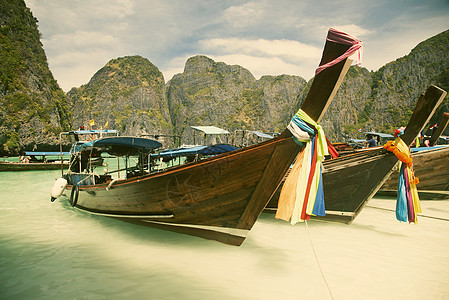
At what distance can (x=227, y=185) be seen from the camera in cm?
351

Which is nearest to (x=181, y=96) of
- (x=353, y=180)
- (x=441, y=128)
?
(x=441, y=128)

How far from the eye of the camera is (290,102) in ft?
364

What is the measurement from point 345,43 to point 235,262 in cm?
323

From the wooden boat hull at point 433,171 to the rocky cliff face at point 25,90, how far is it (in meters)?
44.6

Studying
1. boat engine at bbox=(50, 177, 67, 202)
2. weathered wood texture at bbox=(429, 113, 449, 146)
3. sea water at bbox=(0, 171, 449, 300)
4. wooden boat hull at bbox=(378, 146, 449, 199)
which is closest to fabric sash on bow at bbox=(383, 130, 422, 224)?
sea water at bbox=(0, 171, 449, 300)

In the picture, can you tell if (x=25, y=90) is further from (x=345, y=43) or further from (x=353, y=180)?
(x=345, y=43)

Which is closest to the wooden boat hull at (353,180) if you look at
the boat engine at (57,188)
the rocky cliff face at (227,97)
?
the boat engine at (57,188)

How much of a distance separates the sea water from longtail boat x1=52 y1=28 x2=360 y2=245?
1.64ft

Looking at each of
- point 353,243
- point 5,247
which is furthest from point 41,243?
point 353,243

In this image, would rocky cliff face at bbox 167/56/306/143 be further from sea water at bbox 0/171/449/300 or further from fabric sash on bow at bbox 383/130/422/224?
fabric sash on bow at bbox 383/130/422/224

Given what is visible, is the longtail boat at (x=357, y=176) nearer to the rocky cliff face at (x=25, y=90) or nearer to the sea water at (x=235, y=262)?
the sea water at (x=235, y=262)

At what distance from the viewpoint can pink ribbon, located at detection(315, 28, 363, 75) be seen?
2554 mm

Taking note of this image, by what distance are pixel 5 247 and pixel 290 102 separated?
11427 centimetres

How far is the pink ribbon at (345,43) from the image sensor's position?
2554 millimetres
